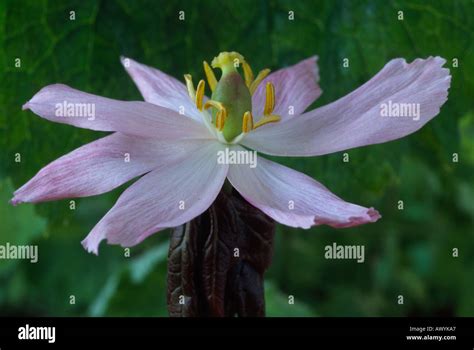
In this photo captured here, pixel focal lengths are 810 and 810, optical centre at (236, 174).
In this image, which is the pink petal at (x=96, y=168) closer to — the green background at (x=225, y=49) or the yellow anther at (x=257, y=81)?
the yellow anther at (x=257, y=81)

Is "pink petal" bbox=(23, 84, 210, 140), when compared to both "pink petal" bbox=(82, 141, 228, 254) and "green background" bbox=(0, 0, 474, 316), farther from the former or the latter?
"green background" bbox=(0, 0, 474, 316)

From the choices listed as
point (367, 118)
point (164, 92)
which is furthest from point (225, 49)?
point (367, 118)

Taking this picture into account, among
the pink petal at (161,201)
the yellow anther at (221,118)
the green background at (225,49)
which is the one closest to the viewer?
the pink petal at (161,201)

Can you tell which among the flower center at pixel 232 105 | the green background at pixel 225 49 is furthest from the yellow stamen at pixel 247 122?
the green background at pixel 225 49

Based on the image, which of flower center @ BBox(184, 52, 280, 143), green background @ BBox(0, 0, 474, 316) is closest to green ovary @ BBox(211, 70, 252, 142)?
flower center @ BBox(184, 52, 280, 143)

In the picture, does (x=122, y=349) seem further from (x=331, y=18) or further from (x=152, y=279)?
(x=152, y=279)

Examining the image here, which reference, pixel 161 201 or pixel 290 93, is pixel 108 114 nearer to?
pixel 161 201
